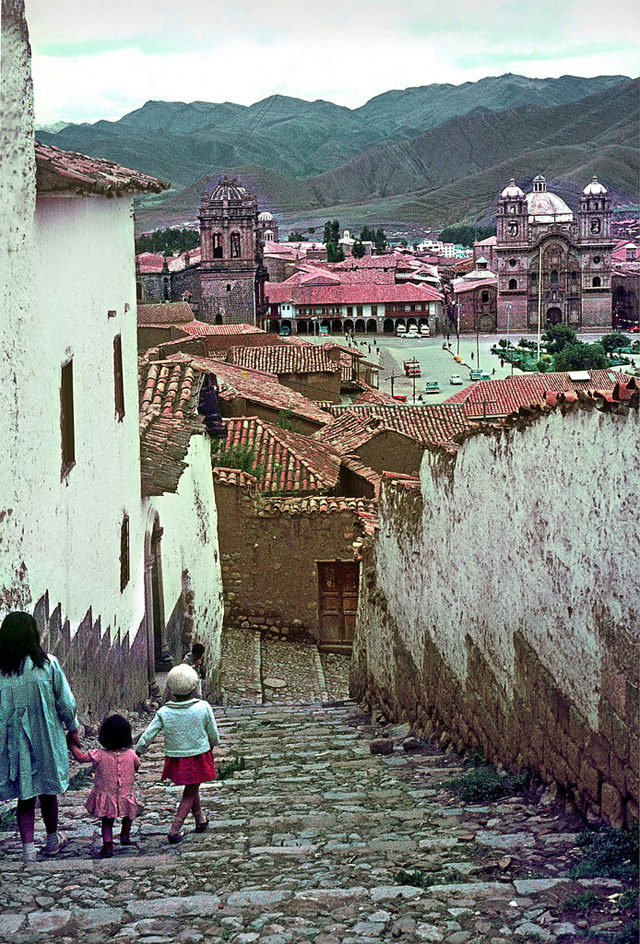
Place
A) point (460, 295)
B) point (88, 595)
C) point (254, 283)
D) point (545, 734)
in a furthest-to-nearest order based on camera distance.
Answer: point (460, 295), point (254, 283), point (88, 595), point (545, 734)

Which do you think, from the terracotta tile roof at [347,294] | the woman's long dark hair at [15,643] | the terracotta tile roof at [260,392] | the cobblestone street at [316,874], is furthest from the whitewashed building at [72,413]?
the terracotta tile roof at [347,294]

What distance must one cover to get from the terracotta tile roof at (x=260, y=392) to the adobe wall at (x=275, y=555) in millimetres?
6018

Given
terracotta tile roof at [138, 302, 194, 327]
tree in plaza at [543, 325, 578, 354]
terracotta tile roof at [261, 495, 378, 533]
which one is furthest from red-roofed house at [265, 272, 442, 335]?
terracotta tile roof at [261, 495, 378, 533]

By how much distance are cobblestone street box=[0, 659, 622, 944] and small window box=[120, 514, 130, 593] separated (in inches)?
96.2

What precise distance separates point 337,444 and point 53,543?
13831 mm

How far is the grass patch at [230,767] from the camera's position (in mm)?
6724

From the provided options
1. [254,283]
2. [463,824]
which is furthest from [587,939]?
[254,283]

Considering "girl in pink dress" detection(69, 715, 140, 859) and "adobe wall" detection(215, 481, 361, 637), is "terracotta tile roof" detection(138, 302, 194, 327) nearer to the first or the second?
"adobe wall" detection(215, 481, 361, 637)

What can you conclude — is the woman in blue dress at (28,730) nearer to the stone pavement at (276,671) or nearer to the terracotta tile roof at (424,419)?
the stone pavement at (276,671)

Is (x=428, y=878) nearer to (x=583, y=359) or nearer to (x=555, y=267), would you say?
(x=583, y=359)

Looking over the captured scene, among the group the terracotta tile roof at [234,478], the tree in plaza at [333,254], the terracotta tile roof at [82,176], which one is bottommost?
the terracotta tile roof at [234,478]

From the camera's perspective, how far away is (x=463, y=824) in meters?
4.93

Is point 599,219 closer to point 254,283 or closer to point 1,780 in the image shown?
point 254,283

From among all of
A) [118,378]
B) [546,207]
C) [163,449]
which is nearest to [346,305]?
[546,207]
